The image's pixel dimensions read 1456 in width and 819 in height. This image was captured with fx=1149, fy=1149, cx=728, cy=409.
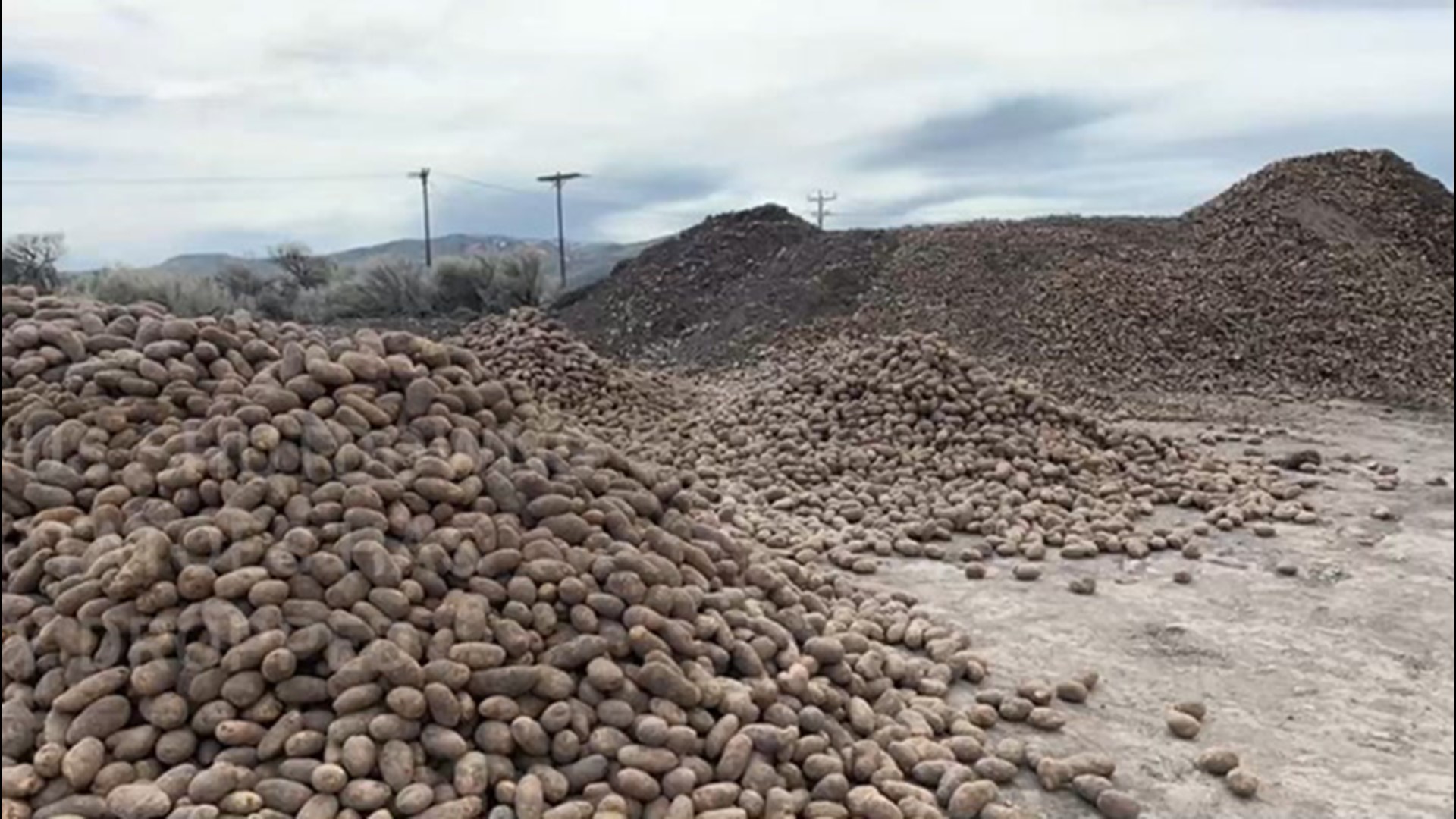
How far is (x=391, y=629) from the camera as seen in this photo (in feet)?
7.41

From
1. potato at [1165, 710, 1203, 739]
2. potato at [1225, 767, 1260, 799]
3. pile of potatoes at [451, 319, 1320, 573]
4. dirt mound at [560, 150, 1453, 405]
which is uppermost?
dirt mound at [560, 150, 1453, 405]

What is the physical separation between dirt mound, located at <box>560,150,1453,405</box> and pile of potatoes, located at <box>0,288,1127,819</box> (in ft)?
23.6

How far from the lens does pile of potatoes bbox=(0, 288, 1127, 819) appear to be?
210 cm

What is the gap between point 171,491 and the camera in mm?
2529

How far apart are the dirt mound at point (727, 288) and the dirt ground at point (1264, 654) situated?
7432 millimetres

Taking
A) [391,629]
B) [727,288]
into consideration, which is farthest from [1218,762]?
[727,288]

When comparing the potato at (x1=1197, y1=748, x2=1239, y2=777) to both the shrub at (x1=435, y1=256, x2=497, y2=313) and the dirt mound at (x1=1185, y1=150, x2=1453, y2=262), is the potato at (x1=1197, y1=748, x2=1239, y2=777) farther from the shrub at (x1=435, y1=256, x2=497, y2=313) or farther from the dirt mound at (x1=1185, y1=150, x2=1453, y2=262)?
the shrub at (x1=435, y1=256, x2=497, y2=313)

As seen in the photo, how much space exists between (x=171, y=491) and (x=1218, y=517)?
414cm

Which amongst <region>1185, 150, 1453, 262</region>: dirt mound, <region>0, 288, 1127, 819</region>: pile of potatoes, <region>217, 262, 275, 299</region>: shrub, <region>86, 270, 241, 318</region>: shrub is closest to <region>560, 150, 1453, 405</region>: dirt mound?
<region>1185, 150, 1453, 262</region>: dirt mound

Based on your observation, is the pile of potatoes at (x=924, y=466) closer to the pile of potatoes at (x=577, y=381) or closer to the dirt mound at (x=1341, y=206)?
the pile of potatoes at (x=577, y=381)

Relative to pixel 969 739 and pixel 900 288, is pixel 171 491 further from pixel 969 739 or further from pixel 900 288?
pixel 900 288

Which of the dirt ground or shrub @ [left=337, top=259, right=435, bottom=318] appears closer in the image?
the dirt ground

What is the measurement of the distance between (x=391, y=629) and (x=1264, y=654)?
8.57ft

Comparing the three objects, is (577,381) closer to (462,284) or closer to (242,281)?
(462,284)
